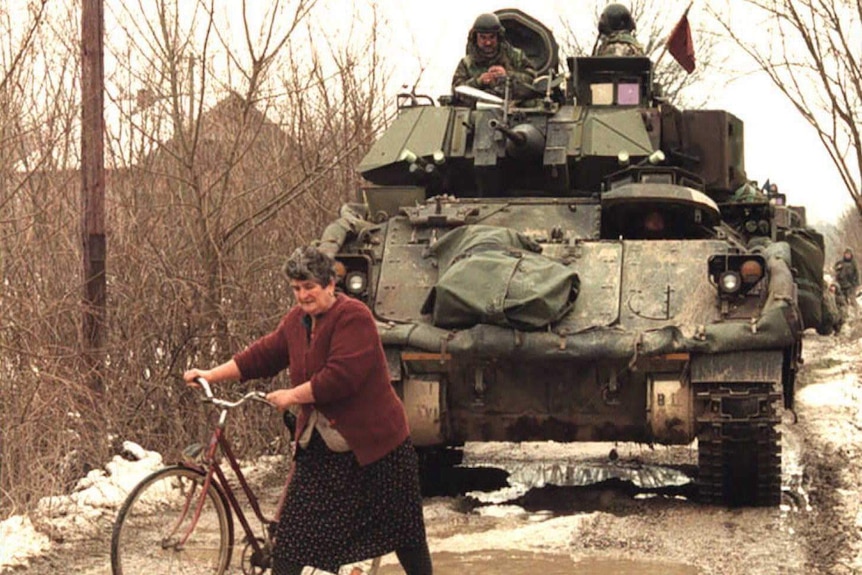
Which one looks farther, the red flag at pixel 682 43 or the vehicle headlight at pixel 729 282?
the red flag at pixel 682 43

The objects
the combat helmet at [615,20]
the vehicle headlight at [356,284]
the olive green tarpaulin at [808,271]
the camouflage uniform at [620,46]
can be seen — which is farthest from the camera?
the combat helmet at [615,20]

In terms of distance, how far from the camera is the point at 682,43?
50.7ft

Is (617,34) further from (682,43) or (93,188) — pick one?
(93,188)

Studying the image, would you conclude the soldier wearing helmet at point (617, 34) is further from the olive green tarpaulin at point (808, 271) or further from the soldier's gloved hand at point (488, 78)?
the olive green tarpaulin at point (808, 271)

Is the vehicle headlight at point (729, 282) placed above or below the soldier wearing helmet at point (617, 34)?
below

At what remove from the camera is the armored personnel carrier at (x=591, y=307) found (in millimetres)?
9477

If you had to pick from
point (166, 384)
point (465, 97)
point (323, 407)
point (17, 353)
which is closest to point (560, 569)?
point (323, 407)

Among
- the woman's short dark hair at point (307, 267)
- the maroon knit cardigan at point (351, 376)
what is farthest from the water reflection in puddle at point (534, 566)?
the woman's short dark hair at point (307, 267)

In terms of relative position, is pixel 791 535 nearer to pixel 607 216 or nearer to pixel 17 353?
pixel 607 216

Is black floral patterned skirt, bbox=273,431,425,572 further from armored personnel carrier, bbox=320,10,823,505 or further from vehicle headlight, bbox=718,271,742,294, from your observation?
vehicle headlight, bbox=718,271,742,294

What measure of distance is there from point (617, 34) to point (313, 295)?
28.8 ft

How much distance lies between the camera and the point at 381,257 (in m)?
10.6

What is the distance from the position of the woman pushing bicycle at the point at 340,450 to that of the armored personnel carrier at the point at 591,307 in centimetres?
307

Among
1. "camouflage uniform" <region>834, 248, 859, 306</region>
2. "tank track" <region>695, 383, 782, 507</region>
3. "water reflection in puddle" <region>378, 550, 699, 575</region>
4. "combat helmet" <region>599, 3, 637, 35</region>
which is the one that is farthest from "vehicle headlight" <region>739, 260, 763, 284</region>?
"camouflage uniform" <region>834, 248, 859, 306</region>
